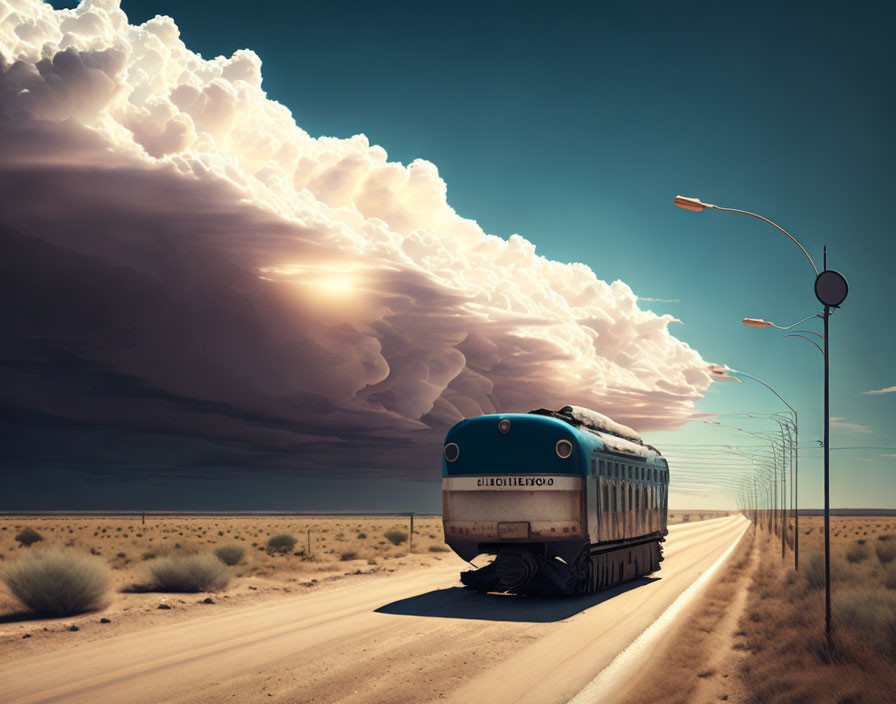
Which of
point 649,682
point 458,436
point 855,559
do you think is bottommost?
point 855,559

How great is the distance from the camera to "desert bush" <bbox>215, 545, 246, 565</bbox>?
102ft

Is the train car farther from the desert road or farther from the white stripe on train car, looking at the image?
the desert road

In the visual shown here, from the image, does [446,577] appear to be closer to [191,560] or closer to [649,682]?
[191,560]

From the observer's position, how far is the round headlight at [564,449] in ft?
65.1

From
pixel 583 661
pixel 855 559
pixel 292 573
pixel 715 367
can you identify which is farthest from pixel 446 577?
pixel 855 559

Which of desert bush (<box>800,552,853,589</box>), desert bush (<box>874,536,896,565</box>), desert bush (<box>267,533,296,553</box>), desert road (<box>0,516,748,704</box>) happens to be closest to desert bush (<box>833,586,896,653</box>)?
desert road (<box>0,516,748,704</box>)

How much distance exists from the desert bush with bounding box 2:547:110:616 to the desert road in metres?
2.91

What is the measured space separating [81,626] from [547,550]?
33.1 feet

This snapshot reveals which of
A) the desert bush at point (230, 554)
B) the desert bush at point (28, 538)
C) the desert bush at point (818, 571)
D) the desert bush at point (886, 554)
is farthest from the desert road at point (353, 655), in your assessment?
the desert bush at point (28, 538)

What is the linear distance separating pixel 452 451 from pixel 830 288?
9.59 meters

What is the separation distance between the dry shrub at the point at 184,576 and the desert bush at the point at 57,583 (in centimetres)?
262

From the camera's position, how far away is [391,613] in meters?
17.5

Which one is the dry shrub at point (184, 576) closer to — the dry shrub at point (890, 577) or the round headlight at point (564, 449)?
the round headlight at point (564, 449)

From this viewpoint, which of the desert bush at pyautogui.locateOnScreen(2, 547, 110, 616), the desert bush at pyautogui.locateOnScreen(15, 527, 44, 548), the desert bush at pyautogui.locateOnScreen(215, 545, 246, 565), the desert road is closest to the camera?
the desert road
